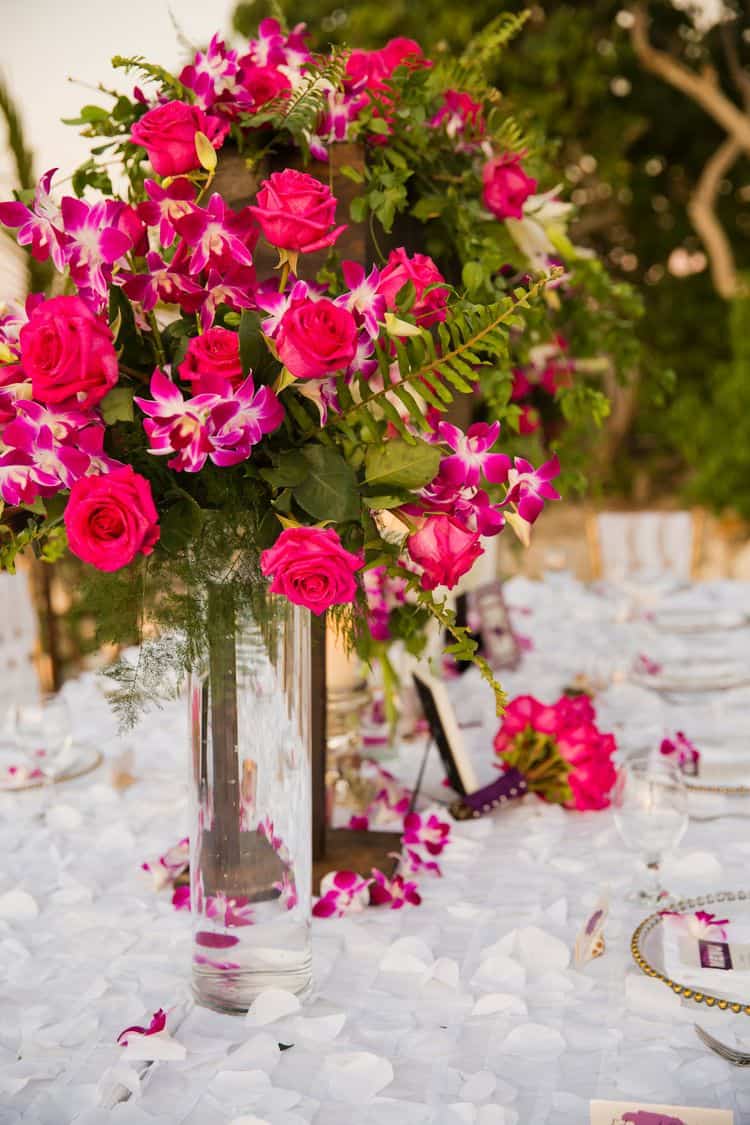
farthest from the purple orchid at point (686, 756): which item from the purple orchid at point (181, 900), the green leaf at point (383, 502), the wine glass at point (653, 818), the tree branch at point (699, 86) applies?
the tree branch at point (699, 86)

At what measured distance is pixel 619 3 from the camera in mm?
8172

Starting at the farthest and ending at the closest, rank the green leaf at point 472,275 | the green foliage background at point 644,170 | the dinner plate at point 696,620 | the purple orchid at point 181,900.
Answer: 1. the green foliage background at point 644,170
2. the dinner plate at point 696,620
3. the purple orchid at point 181,900
4. the green leaf at point 472,275

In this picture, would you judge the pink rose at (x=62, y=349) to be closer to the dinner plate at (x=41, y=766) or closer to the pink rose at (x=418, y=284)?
the pink rose at (x=418, y=284)

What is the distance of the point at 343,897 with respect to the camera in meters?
1.20

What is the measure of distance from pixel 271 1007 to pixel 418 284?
2.09 feet

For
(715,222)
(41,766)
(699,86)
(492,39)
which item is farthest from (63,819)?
(715,222)

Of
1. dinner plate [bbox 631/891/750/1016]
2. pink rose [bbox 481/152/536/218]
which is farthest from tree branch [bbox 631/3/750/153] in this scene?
dinner plate [bbox 631/891/750/1016]

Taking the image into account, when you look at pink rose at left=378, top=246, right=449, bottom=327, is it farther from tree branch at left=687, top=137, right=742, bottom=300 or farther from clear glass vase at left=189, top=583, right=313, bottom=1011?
tree branch at left=687, top=137, right=742, bottom=300

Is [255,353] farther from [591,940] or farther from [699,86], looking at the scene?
[699,86]

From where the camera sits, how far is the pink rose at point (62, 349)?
31.0 inches

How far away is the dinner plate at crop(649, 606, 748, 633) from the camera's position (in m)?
2.45

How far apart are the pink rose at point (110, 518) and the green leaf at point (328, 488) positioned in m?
0.13

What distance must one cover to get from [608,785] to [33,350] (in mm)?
974

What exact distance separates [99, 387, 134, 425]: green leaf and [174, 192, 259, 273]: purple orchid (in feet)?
0.39
